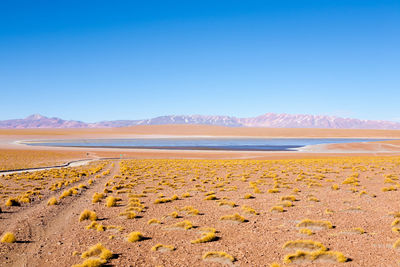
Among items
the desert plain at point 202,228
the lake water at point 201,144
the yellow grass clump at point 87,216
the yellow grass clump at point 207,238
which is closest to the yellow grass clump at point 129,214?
the desert plain at point 202,228

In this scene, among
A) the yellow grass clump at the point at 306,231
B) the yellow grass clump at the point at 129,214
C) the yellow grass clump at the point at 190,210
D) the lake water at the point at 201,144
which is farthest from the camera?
the lake water at the point at 201,144

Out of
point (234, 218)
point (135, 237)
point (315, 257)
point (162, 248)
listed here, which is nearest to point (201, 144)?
point (234, 218)

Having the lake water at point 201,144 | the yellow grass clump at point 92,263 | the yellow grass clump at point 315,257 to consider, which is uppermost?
the yellow grass clump at point 92,263

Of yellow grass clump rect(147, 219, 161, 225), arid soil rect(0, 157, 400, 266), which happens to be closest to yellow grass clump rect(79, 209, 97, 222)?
arid soil rect(0, 157, 400, 266)

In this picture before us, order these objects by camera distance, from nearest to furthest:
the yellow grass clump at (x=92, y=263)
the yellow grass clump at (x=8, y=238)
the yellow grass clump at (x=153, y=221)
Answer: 1. the yellow grass clump at (x=92, y=263)
2. the yellow grass clump at (x=8, y=238)
3. the yellow grass clump at (x=153, y=221)

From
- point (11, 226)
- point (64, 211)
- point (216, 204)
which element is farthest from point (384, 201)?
point (11, 226)

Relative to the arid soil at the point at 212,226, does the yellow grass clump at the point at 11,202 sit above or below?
above

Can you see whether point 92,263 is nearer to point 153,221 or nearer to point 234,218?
point 153,221

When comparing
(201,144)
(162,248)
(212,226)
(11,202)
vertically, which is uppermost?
(11,202)

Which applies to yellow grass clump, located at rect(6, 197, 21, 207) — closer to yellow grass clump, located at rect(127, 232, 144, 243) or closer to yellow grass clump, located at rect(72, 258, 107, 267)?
yellow grass clump, located at rect(127, 232, 144, 243)

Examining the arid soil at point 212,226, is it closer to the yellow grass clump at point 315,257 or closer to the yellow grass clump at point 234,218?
the yellow grass clump at point 315,257

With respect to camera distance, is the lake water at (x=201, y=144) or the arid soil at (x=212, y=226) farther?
the lake water at (x=201, y=144)

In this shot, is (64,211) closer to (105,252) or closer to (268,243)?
(105,252)

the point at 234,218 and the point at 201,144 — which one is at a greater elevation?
the point at 234,218
